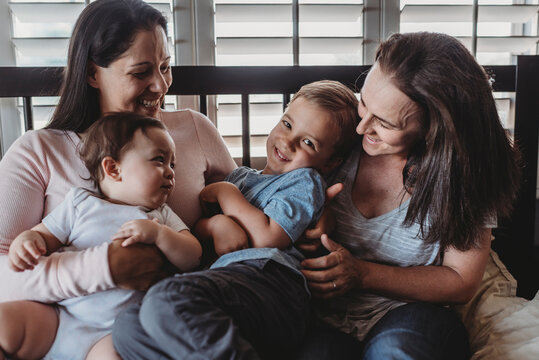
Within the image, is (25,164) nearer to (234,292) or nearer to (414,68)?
(234,292)

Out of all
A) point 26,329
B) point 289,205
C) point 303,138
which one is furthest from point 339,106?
point 26,329

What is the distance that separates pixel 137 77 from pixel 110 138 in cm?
24

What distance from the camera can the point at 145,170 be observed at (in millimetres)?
1196

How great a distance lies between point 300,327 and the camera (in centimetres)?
117

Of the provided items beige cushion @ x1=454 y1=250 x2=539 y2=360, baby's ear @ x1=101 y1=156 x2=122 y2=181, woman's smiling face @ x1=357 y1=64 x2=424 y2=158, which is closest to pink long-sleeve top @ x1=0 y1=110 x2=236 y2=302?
baby's ear @ x1=101 y1=156 x2=122 y2=181

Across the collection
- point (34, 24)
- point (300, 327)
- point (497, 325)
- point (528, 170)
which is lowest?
point (497, 325)

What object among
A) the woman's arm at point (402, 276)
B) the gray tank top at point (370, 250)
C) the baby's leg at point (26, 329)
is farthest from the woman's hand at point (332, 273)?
the baby's leg at point (26, 329)

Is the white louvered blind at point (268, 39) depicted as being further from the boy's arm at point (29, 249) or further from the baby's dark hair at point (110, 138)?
the boy's arm at point (29, 249)

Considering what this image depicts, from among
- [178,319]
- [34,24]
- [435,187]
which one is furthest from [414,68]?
[34,24]

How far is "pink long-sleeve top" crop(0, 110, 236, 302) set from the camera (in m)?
1.11

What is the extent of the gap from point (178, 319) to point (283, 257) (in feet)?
1.16

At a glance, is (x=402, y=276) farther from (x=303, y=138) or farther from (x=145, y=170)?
(x=145, y=170)

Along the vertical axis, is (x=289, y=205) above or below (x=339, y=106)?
below

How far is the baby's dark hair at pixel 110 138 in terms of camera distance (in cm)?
120
